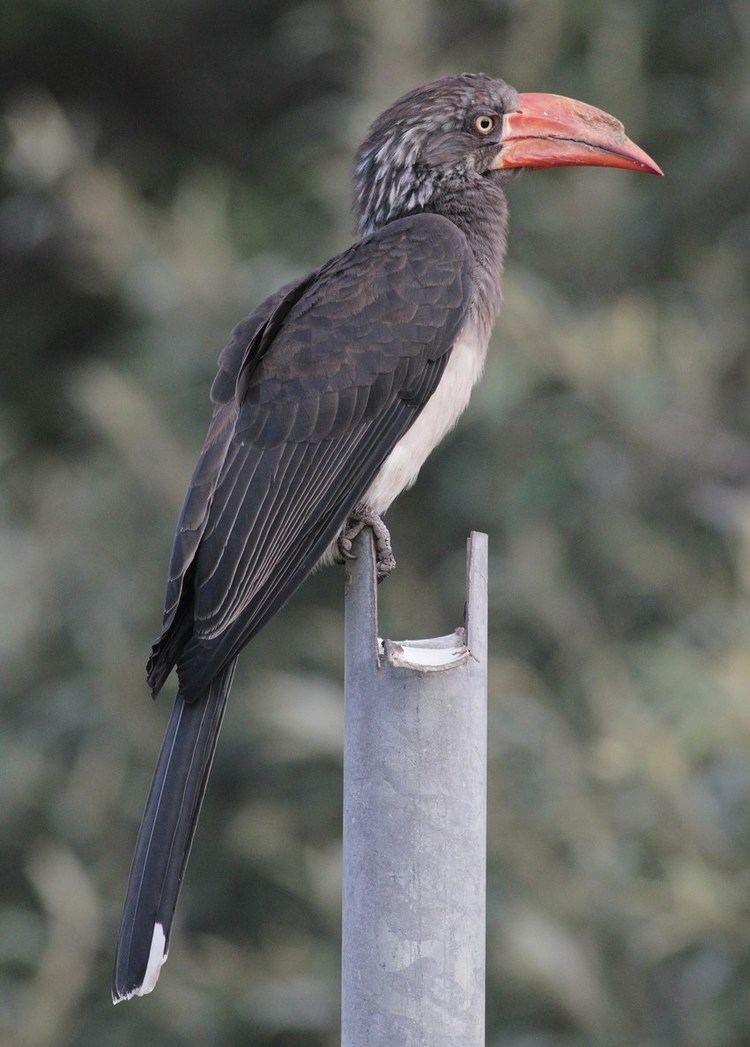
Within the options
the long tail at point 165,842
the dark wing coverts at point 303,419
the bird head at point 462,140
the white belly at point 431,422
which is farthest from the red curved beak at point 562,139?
the long tail at point 165,842

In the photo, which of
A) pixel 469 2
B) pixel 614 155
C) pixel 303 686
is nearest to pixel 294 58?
pixel 469 2

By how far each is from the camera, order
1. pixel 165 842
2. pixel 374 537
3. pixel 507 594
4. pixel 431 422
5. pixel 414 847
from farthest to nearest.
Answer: pixel 507 594
pixel 431 422
pixel 374 537
pixel 165 842
pixel 414 847

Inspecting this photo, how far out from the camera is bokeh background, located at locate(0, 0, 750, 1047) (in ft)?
13.9

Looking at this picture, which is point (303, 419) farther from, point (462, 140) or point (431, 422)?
point (462, 140)

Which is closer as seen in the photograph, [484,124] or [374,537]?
[374,537]

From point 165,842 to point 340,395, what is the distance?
97cm

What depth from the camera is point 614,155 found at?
3414 millimetres

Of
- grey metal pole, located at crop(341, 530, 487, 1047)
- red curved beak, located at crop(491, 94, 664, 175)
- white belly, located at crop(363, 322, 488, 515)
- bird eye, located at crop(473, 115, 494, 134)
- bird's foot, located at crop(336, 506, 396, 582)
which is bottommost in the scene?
grey metal pole, located at crop(341, 530, 487, 1047)

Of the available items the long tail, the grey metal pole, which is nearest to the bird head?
the long tail

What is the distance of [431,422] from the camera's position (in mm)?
3273

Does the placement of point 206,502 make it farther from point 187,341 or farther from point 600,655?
point 187,341

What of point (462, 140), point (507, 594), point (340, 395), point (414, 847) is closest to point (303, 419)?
point (340, 395)

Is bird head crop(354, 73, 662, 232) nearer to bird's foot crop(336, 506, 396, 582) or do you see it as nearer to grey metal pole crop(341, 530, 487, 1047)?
bird's foot crop(336, 506, 396, 582)

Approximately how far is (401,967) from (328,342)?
1.38 m
